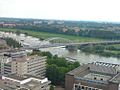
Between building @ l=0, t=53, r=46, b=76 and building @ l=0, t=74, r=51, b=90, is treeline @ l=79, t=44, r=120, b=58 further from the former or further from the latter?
building @ l=0, t=74, r=51, b=90

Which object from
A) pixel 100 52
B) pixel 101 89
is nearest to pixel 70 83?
pixel 101 89

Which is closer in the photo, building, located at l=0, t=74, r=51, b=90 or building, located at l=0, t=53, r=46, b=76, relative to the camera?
building, located at l=0, t=74, r=51, b=90

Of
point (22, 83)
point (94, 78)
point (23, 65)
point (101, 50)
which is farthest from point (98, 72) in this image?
point (101, 50)

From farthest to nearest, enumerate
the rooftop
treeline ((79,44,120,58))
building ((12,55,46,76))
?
1. treeline ((79,44,120,58))
2. building ((12,55,46,76))
3. the rooftop

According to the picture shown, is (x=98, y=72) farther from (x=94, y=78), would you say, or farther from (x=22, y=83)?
(x=22, y=83)

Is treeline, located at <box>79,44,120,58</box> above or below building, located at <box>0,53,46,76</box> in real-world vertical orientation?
below

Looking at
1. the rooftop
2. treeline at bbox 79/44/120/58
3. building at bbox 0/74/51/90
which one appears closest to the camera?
building at bbox 0/74/51/90

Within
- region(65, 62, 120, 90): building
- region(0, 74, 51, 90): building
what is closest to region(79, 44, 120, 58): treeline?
region(65, 62, 120, 90): building

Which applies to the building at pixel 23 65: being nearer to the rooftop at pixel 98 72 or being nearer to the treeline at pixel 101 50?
the rooftop at pixel 98 72
